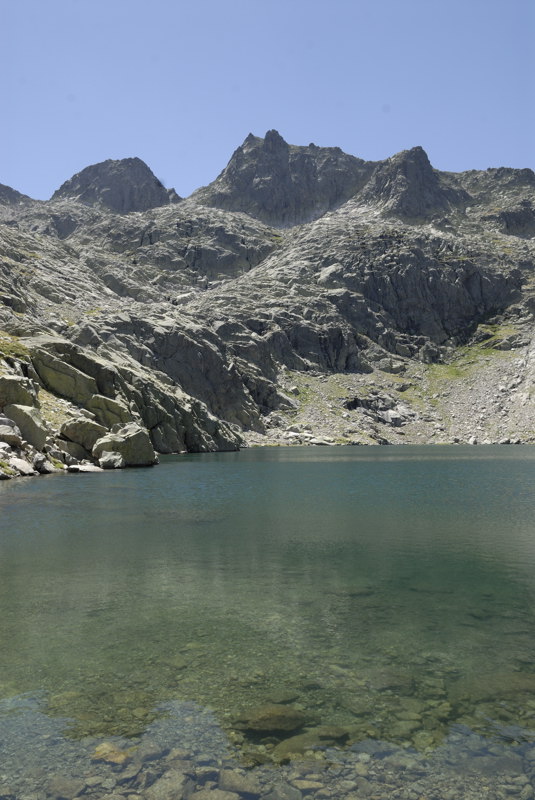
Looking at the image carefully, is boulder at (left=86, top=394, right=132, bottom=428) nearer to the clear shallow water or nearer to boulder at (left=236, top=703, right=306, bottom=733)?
the clear shallow water

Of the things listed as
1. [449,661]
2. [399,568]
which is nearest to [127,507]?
[399,568]

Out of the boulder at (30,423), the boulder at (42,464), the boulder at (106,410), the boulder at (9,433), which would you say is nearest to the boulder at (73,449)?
the boulder at (30,423)

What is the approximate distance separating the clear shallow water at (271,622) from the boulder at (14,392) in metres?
38.7

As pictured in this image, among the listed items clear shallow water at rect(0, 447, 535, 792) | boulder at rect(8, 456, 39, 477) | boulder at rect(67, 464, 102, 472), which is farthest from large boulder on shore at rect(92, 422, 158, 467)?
clear shallow water at rect(0, 447, 535, 792)

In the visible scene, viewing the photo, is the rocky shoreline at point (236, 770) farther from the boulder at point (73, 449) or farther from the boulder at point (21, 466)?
the boulder at point (73, 449)

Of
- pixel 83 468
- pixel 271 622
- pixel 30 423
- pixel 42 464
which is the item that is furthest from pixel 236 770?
pixel 83 468

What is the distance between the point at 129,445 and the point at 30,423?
20594 mm

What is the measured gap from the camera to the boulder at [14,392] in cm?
7606

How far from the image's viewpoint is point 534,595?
870 inches

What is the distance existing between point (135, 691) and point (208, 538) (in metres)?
20.4

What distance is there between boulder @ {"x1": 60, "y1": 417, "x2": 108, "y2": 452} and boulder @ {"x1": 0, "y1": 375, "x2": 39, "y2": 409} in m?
7.24

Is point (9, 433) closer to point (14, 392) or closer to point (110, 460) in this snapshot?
point (14, 392)

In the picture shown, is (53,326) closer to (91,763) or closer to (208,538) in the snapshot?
(208,538)

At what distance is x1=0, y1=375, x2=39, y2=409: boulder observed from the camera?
76.1m
